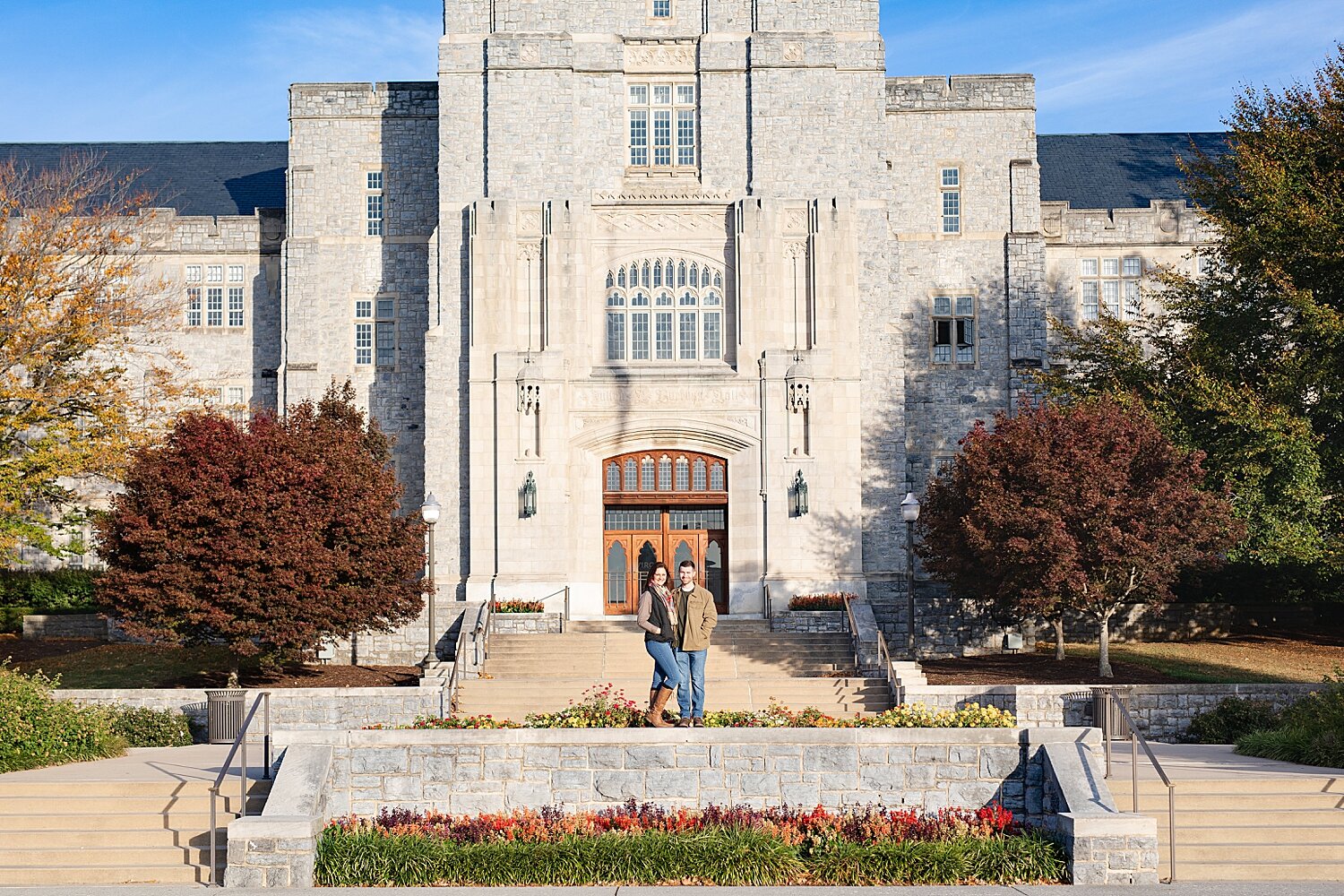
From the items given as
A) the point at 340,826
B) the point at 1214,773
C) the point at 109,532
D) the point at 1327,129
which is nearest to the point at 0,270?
the point at 109,532

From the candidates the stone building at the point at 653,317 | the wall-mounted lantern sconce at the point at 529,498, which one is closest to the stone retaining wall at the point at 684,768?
the stone building at the point at 653,317

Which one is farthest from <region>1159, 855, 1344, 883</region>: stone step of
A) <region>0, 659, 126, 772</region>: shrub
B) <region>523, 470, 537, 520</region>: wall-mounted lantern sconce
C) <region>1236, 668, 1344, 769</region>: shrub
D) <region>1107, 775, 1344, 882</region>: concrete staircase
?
<region>523, 470, 537, 520</region>: wall-mounted lantern sconce

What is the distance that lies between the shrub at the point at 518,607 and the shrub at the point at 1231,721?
13.6m

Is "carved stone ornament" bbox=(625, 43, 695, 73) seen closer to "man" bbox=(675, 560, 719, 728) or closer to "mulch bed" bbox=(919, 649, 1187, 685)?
"mulch bed" bbox=(919, 649, 1187, 685)

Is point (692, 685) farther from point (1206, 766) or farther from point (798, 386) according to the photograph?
point (798, 386)

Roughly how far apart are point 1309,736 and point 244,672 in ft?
62.0

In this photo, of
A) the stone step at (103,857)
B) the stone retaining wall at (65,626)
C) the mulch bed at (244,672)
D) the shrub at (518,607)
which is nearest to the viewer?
the stone step at (103,857)

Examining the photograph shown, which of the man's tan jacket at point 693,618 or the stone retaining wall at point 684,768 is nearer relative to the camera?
the stone retaining wall at point 684,768

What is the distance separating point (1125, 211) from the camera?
38.5 metres

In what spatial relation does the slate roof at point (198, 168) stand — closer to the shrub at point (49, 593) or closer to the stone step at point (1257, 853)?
the shrub at point (49, 593)

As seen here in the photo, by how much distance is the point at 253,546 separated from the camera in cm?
2600

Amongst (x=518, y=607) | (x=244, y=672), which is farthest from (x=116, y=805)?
(x=518, y=607)

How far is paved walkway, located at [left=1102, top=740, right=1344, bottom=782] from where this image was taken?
18166 millimetres

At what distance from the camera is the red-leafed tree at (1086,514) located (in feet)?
86.7
